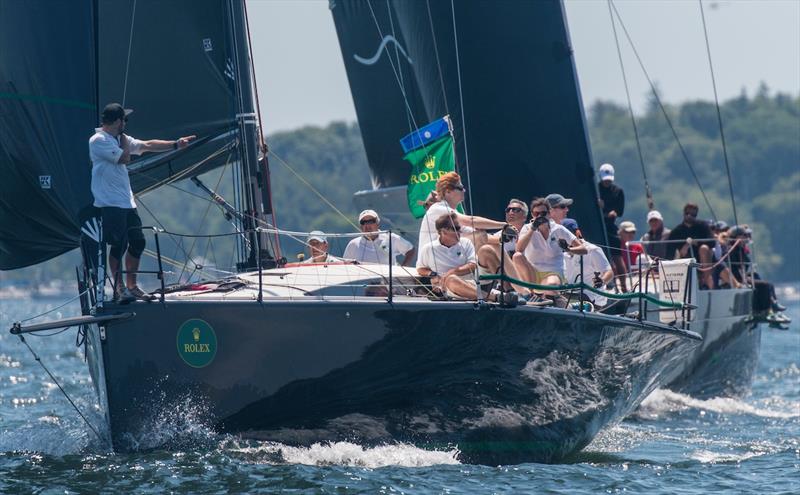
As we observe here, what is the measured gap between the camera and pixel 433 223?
10828mm

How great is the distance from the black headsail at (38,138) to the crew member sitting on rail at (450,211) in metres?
2.89

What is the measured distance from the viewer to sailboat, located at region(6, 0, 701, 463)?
33.2 feet

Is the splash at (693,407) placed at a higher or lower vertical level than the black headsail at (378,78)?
lower

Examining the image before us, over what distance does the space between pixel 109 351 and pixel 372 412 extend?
1863mm

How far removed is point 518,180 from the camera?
15.1 m

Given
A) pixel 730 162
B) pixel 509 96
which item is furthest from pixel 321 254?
pixel 730 162

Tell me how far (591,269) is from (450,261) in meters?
2.03

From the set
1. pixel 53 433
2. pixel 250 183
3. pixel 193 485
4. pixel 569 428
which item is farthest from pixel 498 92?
pixel 193 485

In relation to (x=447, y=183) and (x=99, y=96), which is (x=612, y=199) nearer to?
(x=447, y=183)

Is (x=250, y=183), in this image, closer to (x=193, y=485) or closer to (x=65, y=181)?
(x=65, y=181)

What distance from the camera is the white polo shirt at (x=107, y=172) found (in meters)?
10.4

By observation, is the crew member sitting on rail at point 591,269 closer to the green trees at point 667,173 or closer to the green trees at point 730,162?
the green trees at point 667,173

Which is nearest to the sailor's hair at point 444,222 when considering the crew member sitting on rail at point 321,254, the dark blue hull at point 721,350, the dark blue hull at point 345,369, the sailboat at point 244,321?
the sailboat at point 244,321

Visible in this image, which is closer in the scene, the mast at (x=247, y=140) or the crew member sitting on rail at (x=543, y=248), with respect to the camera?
the crew member sitting on rail at (x=543, y=248)
